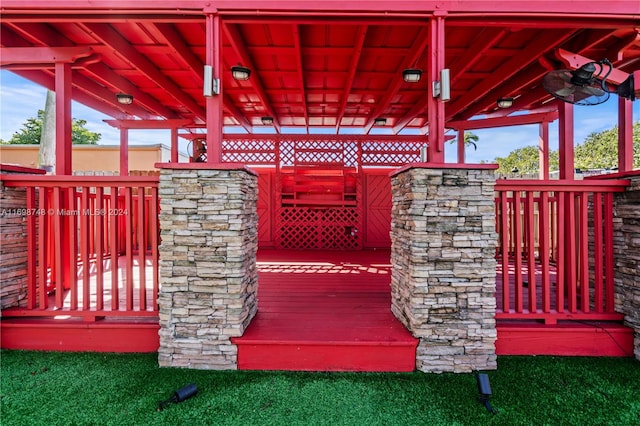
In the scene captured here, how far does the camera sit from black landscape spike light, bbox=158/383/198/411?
5.61 ft

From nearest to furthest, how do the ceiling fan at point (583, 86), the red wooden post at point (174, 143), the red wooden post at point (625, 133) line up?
the ceiling fan at point (583, 86), the red wooden post at point (625, 133), the red wooden post at point (174, 143)

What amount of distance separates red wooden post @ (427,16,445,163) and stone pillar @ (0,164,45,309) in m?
3.42

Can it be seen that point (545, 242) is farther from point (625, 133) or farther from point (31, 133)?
point (31, 133)

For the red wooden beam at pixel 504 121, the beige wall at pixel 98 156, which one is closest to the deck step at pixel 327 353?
the red wooden beam at pixel 504 121

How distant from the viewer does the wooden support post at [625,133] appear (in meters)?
2.91

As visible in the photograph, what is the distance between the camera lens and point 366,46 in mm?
3580

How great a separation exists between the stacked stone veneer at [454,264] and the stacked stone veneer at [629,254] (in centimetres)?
118

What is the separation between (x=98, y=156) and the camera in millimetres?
10258

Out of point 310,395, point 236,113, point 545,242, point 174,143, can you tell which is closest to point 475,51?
point 545,242

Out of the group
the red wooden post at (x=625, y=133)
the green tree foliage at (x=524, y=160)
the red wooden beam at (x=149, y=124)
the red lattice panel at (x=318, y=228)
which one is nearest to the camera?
the red wooden post at (x=625, y=133)

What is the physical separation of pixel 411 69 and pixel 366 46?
64 centimetres

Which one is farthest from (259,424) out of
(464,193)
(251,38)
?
(251,38)

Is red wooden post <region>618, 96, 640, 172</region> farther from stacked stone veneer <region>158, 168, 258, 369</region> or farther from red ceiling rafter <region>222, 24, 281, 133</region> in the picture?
red ceiling rafter <region>222, 24, 281, 133</region>

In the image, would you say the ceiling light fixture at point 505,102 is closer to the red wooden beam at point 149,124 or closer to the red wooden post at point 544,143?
the red wooden post at point 544,143
